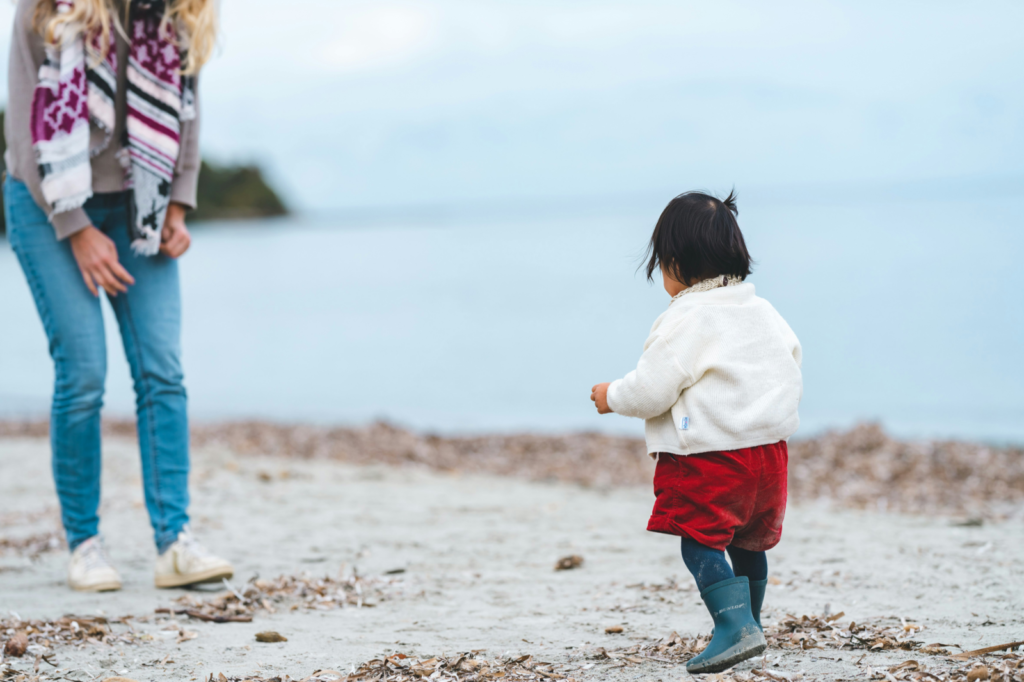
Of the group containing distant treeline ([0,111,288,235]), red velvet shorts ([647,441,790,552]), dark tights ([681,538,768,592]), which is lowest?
dark tights ([681,538,768,592])

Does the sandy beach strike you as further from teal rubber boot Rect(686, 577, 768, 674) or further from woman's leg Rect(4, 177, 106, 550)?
woman's leg Rect(4, 177, 106, 550)

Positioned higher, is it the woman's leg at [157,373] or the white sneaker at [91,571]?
the woman's leg at [157,373]

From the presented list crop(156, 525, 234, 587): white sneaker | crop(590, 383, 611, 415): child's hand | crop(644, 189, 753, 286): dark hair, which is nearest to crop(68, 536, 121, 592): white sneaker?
crop(156, 525, 234, 587): white sneaker

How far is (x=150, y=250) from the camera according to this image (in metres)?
3.18

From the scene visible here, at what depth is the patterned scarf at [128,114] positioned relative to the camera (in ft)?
9.86

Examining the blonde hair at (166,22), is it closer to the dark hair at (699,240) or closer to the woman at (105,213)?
the woman at (105,213)

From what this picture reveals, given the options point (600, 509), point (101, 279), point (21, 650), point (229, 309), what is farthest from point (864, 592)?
point (229, 309)

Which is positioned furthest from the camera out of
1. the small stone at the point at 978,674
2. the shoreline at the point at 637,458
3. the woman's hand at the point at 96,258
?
the shoreline at the point at 637,458

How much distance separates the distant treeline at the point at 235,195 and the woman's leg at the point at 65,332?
266ft

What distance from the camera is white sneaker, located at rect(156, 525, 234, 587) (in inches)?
128

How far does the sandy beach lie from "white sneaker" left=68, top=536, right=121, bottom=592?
0.19ft

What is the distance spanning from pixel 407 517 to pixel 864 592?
2459 millimetres

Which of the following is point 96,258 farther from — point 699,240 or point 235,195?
point 235,195

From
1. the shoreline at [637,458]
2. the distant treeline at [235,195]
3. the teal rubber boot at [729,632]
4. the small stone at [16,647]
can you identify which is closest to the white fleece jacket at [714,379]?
the teal rubber boot at [729,632]
